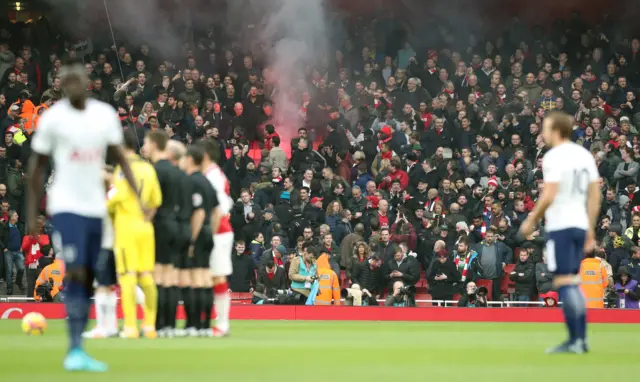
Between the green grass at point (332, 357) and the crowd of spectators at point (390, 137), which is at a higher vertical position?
the crowd of spectators at point (390, 137)

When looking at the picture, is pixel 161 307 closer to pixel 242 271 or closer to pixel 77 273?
pixel 77 273

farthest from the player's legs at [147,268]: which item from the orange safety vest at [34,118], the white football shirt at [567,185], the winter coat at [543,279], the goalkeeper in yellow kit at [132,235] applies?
the orange safety vest at [34,118]

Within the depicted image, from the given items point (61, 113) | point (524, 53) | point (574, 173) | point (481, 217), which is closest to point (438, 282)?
point (481, 217)

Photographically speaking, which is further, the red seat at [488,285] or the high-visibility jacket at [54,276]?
the red seat at [488,285]

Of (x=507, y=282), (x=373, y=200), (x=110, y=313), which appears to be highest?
(x=373, y=200)

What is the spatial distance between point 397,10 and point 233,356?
975 inches

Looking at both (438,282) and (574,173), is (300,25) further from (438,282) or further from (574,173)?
(574,173)

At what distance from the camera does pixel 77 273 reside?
383 inches

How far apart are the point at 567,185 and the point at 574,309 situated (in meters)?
1.10

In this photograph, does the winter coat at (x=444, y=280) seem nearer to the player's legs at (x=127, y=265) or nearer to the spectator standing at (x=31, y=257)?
the spectator standing at (x=31, y=257)

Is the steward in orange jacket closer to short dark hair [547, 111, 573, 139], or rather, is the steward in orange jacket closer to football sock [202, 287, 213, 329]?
football sock [202, 287, 213, 329]

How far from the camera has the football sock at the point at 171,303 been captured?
1470 cm

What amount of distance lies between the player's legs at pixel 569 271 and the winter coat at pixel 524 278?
1311 cm

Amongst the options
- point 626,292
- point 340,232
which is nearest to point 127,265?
point 626,292
